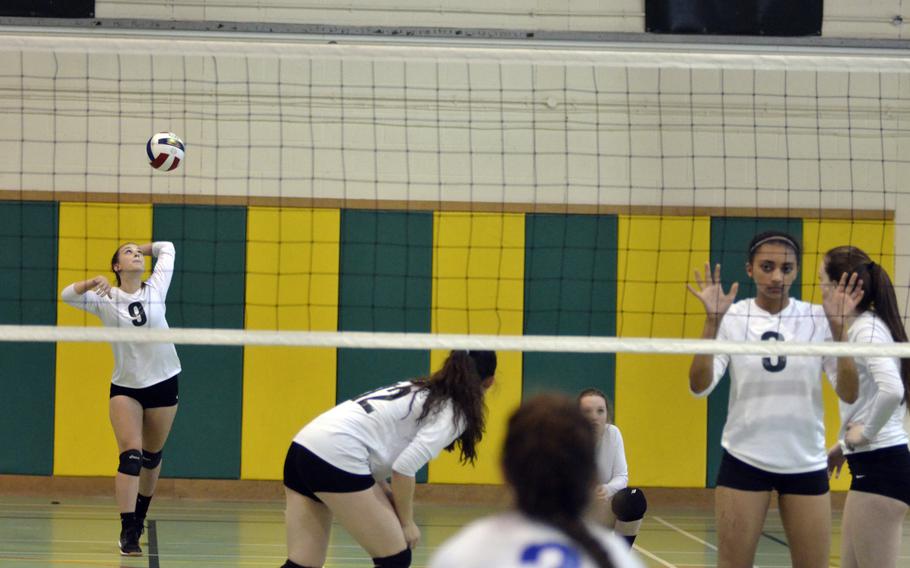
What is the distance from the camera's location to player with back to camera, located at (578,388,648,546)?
6066 millimetres

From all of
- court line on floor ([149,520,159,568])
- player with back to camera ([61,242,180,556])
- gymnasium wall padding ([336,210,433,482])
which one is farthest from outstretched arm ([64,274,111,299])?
gymnasium wall padding ([336,210,433,482])

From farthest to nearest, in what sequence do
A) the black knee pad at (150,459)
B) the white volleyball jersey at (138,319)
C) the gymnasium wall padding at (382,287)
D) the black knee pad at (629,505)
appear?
the gymnasium wall padding at (382,287), the black knee pad at (150,459), the white volleyball jersey at (138,319), the black knee pad at (629,505)

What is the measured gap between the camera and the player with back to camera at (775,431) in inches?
164

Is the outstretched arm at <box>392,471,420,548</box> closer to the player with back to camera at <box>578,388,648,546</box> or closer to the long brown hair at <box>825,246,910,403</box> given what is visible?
the long brown hair at <box>825,246,910,403</box>

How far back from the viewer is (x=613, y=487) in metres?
6.14

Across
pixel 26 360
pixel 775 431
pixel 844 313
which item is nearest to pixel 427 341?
pixel 775 431

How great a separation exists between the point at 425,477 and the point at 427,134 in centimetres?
288

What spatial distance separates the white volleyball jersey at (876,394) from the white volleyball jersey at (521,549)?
2337 mm

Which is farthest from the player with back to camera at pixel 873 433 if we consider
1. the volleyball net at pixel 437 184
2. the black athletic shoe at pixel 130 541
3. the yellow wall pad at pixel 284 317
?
the yellow wall pad at pixel 284 317

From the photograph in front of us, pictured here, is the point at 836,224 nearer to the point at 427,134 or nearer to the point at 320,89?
the point at 427,134

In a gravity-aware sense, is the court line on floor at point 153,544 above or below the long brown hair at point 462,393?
below

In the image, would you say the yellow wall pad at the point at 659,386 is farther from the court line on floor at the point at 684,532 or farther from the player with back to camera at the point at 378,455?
the player with back to camera at the point at 378,455

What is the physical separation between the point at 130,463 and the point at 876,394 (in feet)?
Result: 13.9

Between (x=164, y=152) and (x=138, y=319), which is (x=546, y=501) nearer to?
(x=138, y=319)
